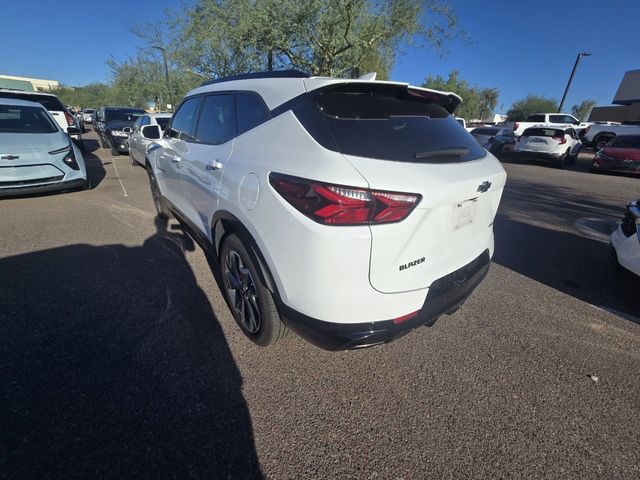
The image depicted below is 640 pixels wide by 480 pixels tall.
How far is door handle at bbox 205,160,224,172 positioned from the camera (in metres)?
2.33

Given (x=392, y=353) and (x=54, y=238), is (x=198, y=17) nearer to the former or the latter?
(x=54, y=238)

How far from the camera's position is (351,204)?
1.49 m

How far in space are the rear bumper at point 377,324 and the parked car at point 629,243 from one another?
2.00 metres

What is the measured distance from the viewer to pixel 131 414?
1.76 meters

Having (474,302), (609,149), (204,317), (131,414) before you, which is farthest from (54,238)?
(609,149)

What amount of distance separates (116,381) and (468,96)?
6385 centimetres

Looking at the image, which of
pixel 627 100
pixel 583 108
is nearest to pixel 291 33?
pixel 627 100

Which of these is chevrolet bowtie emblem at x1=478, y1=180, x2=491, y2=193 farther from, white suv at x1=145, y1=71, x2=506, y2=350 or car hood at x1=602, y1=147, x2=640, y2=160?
car hood at x1=602, y1=147, x2=640, y2=160

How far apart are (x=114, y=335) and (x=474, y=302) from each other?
10.3 feet

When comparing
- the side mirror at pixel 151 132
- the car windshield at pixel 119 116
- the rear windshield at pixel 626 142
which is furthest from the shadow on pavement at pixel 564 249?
the car windshield at pixel 119 116

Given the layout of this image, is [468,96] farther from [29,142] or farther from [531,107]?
[29,142]

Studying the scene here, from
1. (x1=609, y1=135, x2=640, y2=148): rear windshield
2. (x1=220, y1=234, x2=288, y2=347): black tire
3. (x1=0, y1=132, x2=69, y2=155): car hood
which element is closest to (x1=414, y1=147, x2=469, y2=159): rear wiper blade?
(x1=220, y1=234, x2=288, y2=347): black tire

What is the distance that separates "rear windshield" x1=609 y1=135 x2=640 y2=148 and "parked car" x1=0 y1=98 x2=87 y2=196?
16.3m

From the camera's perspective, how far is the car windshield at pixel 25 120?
5473 millimetres
